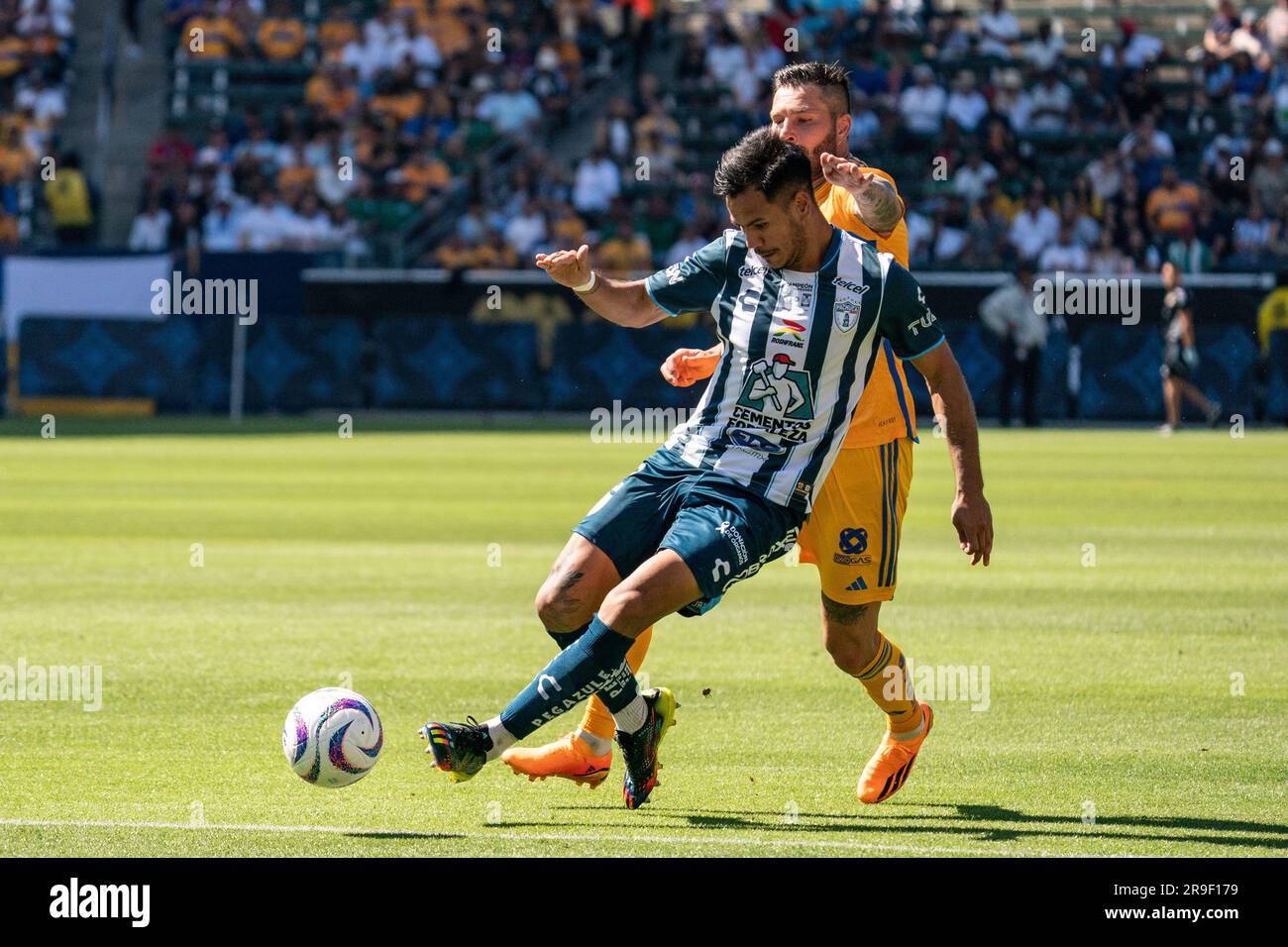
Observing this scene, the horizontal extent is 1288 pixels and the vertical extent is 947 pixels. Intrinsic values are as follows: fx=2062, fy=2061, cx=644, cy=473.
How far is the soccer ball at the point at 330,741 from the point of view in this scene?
717cm

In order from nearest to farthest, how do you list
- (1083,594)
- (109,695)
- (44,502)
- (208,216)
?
(109,695), (1083,594), (44,502), (208,216)

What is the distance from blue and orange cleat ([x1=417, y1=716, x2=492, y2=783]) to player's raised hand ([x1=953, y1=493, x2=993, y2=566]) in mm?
1806

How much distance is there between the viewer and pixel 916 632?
39.5 ft

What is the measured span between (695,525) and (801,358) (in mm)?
717

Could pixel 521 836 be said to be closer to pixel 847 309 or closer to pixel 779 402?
pixel 779 402

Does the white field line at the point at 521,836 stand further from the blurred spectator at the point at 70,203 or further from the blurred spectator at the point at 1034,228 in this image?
the blurred spectator at the point at 70,203

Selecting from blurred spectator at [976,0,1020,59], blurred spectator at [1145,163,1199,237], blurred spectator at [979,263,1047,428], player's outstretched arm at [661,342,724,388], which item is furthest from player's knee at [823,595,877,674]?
blurred spectator at [976,0,1020,59]

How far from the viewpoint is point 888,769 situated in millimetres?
7812

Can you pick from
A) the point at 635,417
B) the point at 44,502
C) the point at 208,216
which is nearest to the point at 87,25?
the point at 208,216

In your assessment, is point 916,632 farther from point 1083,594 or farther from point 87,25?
point 87,25
